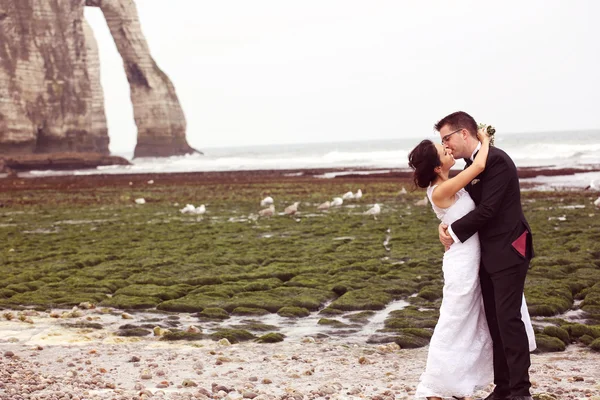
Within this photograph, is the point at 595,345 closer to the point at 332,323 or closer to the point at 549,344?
the point at 549,344

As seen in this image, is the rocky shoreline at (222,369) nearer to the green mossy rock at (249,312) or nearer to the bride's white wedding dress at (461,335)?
the bride's white wedding dress at (461,335)

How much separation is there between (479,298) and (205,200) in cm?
2840

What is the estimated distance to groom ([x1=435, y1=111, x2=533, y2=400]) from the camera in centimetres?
563

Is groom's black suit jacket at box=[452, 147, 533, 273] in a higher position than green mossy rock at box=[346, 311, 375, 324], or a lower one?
higher

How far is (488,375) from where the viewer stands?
5906 mm

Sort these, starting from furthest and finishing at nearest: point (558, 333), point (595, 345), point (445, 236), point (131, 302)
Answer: point (131, 302) → point (558, 333) → point (595, 345) → point (445, 236)

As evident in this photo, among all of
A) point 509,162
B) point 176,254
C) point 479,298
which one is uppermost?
point 509,162

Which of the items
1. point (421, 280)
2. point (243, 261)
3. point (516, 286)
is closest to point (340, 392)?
point (516, 286)

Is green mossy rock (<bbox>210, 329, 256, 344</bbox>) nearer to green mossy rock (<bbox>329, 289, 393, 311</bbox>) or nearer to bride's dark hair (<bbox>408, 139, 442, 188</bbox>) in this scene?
green mossy rock (<bbox>329, 289, 393, 311</bbox>)

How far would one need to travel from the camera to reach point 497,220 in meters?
5.74

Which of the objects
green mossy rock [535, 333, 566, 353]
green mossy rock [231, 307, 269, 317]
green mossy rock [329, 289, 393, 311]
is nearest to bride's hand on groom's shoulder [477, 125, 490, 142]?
green mossy rock [535, 333, 566, 353]

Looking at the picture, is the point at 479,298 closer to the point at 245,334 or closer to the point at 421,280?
the point at 245,334

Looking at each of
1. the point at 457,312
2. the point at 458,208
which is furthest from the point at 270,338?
the point at 458,208

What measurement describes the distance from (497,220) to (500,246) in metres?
0.20
